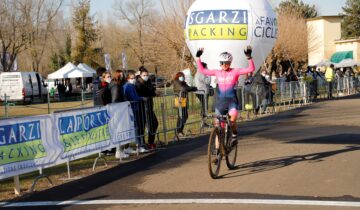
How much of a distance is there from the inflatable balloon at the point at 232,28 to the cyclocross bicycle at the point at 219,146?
7.94m

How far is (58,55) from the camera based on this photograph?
78875 millimetres

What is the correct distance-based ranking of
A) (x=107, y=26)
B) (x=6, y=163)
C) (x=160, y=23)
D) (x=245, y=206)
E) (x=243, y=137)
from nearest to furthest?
(x=245, y=206)
(x=6, y=163)
(x=243, y=137)
(x=160, y=23)
(x=107, y=26)

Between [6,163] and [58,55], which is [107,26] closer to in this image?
[58,55]

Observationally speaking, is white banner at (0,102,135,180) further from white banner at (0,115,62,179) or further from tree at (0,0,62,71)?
tree at (0,0,62,71)

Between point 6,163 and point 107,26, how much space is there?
8089 cm

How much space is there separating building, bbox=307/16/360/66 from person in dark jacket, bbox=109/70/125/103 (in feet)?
155

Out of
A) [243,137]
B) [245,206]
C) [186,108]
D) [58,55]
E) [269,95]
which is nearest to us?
[245,206]

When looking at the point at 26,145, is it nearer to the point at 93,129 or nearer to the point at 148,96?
the point at 93,129

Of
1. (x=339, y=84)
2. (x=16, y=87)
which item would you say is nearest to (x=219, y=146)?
(x=339, y=84)

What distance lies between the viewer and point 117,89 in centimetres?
1242

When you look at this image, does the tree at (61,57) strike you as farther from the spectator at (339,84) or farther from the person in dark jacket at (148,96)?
the person in dark jacket at (148,96)

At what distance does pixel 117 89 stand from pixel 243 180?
4650 millimetres

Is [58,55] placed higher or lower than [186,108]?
higher

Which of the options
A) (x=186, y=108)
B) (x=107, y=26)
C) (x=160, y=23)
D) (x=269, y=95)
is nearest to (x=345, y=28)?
(x=107, y=26)
